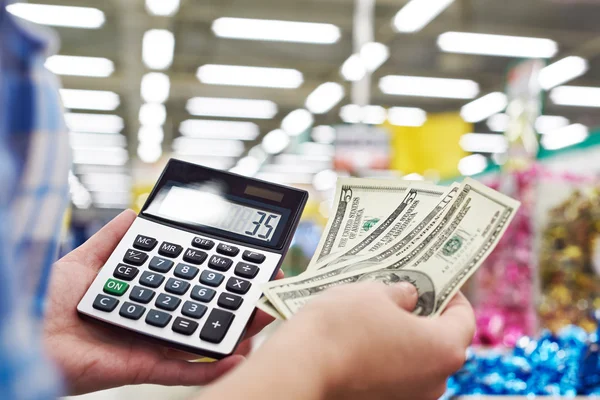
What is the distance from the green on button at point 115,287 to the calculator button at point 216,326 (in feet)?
0.47

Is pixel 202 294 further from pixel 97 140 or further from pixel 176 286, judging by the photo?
pixel 97 140

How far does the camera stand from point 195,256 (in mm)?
954

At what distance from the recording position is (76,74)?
833 cm

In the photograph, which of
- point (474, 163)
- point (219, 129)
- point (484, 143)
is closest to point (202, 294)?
point (219, 129)

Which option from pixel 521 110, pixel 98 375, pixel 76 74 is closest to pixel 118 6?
pixel 76 74

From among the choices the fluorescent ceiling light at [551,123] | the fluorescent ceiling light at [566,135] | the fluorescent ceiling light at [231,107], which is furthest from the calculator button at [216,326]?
the fluorescent ceiling light at [566,135]

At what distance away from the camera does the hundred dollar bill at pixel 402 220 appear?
0.90 meters

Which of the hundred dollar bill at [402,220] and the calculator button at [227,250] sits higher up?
the hundred dollar bill at [402,220]

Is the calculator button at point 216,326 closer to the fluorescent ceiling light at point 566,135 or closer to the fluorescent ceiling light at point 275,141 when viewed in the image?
the fluorescent ceiling light at point 275,141

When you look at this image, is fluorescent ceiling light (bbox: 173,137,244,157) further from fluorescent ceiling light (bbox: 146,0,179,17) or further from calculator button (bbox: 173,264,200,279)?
calculator button (bbox: 173,264,200,279)

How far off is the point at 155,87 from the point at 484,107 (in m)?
5.26

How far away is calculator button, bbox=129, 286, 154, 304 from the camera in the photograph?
876mm

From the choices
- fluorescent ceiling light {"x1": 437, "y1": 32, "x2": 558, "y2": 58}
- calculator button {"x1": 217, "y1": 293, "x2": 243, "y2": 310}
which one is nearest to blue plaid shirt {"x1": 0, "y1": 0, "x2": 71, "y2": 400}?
calculator button {"x1": 217, "y1": 293, "x2": 243, "y2": 310}

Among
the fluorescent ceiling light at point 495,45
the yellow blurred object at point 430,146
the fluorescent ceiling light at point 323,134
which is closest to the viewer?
the yellow blurred object at point 430,146
